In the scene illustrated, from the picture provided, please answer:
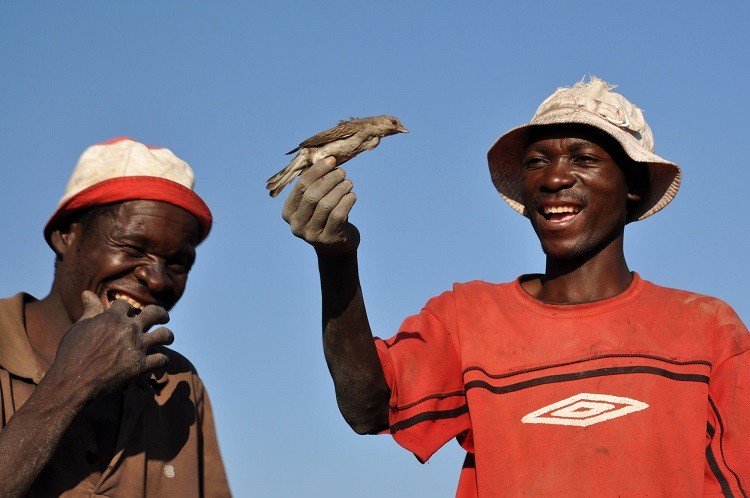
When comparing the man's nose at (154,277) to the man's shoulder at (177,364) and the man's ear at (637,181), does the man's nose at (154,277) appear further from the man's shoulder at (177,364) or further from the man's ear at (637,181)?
the man's ear at (637,181)

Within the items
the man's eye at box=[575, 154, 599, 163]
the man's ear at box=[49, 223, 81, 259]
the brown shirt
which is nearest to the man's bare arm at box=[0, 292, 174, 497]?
the brown shirt

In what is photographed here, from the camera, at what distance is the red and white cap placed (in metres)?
5.47

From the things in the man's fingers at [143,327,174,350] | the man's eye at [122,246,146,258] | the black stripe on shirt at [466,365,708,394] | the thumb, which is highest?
the man's eye at [122,246,146,258]

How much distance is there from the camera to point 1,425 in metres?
4.95

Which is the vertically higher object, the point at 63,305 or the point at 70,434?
the point at 63,305

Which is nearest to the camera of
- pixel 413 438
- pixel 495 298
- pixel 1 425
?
pixel 1 425

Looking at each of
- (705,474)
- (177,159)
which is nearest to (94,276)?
(177,159)

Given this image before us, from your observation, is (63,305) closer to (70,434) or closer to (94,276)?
(94,276)

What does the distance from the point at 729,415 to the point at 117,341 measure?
95.2 inches

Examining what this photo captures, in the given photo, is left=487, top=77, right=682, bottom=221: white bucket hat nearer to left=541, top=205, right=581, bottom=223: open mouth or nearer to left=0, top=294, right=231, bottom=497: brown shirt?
left=541, top=205, right=581, bottom=223: open mouth

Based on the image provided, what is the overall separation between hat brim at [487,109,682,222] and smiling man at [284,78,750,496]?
12 mm

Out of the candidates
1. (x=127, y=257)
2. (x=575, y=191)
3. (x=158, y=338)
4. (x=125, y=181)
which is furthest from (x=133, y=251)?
(x=575, y=191)

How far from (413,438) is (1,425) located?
162cm

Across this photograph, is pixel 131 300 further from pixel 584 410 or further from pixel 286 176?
pixel 584 410
